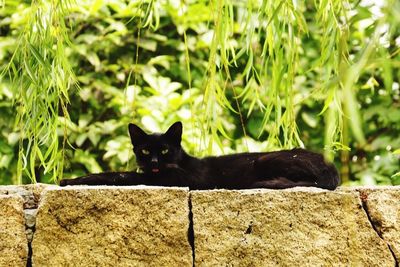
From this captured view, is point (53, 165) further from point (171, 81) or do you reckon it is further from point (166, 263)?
point (171, 81)

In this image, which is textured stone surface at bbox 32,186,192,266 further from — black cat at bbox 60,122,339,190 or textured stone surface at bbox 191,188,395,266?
black cat at bbox 60,122,339,190

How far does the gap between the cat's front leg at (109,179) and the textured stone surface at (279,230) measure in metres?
0.78

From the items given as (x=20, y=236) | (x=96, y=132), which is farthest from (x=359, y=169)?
(x=20, y=236)

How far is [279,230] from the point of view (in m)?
2.37

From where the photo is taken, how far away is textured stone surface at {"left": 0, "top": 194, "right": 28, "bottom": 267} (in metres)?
2.36

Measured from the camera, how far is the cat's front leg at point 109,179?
3.02 meters

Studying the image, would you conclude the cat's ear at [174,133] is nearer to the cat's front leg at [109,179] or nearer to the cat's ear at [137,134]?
the cat's ear at [137,134]

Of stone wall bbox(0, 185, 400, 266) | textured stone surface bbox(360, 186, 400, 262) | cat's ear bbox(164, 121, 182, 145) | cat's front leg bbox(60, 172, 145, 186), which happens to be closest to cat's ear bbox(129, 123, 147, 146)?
cat's ear bbox(164, 121, 182, 145)

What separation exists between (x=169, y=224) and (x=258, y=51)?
10.5 ft

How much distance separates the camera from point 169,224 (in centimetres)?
238

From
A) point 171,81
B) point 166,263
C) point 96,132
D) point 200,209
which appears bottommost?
point 166,263

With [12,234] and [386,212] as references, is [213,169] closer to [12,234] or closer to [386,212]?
[386,212]

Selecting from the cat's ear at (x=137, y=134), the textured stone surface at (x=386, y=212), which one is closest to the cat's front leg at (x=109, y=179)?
the cat's ear at (x=137, y=134)

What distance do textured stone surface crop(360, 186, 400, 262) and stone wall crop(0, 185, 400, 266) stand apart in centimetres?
5
